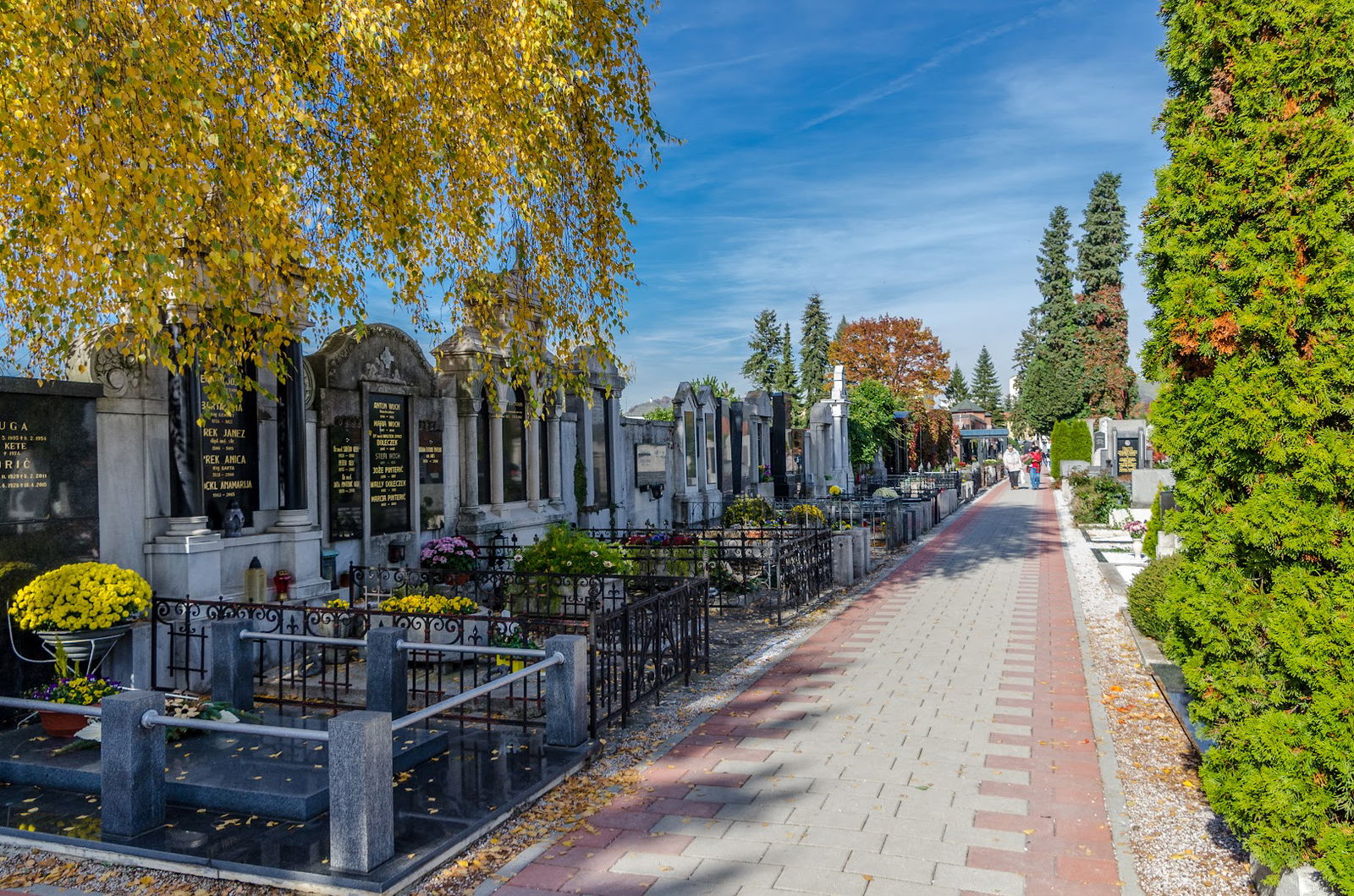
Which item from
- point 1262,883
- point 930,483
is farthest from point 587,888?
point 930,483

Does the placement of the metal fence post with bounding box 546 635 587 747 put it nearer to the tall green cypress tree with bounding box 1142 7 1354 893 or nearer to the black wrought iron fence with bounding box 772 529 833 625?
the tall green cypress tree with bounding box 1142 7 1354 893

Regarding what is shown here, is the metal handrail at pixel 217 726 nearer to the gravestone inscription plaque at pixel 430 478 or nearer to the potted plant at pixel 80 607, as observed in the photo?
the potted plant at pixel 80 607

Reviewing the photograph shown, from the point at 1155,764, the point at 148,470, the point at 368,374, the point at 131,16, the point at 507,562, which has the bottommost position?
the point at 1155,764

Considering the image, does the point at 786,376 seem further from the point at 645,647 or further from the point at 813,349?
the point at 645,647

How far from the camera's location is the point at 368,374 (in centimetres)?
1054

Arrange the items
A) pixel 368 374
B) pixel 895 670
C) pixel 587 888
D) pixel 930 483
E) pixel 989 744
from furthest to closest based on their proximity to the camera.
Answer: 1. pixel 930 483
2. pixel 368 374
3. pixel 895 670
4. pixel 989 744
5. pixel 587 888

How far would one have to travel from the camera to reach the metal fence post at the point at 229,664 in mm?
→ 6812

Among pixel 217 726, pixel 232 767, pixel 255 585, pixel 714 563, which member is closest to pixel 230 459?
pixel 255 585

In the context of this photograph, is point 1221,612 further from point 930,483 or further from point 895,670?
point 930,483

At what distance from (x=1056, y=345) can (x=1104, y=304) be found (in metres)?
3.76

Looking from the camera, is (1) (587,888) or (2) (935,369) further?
(2) (935,369)

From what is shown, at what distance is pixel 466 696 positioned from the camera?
4.95m

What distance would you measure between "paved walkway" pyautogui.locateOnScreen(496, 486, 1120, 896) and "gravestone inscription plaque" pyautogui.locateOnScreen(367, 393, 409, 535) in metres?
5.51

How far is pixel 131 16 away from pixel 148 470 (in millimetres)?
Result: 4012
